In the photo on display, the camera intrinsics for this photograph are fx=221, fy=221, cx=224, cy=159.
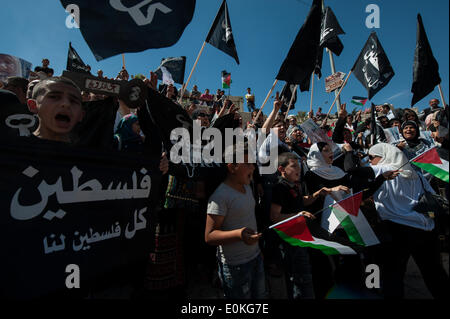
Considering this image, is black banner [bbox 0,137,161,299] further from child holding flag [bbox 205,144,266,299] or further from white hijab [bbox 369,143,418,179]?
white hijab [bbox 369,143,418,179]

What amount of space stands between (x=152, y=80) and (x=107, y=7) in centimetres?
81

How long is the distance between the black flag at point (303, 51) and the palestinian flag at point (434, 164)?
240cm

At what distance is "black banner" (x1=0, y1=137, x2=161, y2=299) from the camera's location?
1279 millimetres

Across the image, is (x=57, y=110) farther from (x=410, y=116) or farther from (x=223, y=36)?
(x=410, y=116)

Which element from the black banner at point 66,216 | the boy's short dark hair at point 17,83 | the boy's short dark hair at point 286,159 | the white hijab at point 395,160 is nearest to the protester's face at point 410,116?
the white hijab at point 395,160

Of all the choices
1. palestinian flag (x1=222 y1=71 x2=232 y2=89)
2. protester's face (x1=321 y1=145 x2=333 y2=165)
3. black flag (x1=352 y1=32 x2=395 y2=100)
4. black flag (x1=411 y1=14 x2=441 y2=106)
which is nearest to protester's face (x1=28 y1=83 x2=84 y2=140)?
protester's face (x1=321 y1=145 x2=333 y2=165)

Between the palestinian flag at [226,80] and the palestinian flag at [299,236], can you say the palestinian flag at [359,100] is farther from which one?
the palestinian flag at [299,236]

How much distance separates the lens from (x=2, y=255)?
1.21m

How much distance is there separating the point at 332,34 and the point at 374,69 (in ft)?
4.63

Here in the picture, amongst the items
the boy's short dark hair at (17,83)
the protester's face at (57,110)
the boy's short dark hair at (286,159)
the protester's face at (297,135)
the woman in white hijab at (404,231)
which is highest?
the boy's short dark hair at (17,83)

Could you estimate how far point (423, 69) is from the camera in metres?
4.13

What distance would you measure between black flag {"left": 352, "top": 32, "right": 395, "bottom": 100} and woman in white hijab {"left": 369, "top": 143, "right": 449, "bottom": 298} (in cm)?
333

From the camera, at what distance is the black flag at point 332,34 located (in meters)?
5.70
